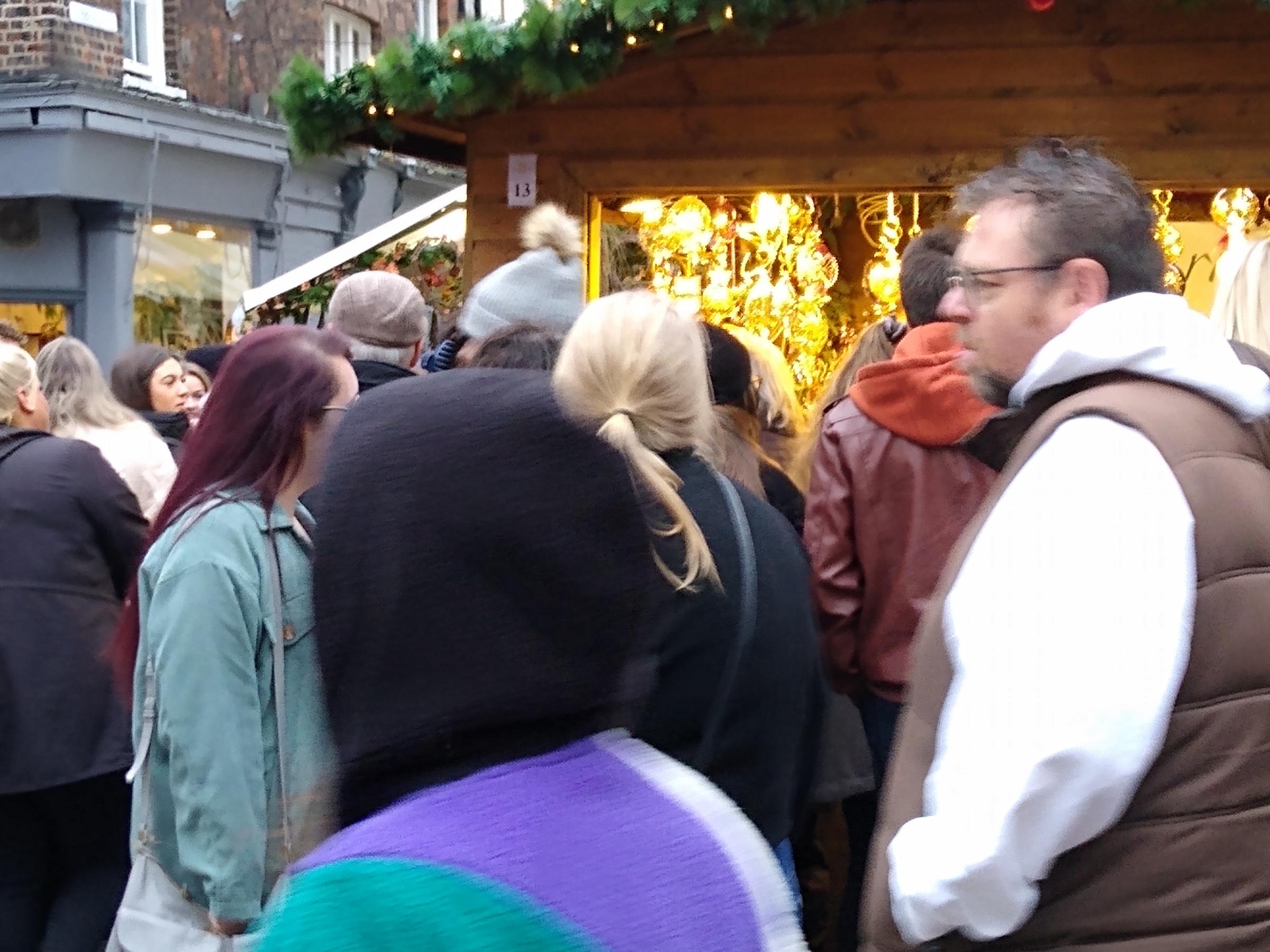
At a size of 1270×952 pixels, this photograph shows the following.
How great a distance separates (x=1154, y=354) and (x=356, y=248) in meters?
8.31

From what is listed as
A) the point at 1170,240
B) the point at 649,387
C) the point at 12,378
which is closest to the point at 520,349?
the point at 649,387

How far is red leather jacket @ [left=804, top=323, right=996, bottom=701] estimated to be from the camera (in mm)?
3494

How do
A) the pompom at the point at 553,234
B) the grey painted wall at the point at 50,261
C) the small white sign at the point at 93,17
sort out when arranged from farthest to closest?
the grey painted wall at the point at 50,261 < the small white sign at the point at 93,17 < the pompom at the point at 553,234

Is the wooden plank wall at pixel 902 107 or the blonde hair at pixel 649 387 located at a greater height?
the wooden plank wall at pixel 902 107

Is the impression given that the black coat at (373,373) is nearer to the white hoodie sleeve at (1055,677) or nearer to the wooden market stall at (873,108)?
the wooden market stall at (873,108)

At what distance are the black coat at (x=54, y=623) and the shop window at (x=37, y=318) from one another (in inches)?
341

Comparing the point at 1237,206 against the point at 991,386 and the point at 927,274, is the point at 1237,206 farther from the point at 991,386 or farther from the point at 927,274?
the point at 991,386

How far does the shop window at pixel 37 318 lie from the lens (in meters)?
11.9

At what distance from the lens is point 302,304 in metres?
8.66

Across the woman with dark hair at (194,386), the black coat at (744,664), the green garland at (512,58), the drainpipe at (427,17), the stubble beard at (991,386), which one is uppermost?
the drainpipe at (427,17)

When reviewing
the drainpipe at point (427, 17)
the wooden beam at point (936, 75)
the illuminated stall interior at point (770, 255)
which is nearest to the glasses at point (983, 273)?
the wooden beam at point (936, 75)

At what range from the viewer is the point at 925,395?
3504 mm

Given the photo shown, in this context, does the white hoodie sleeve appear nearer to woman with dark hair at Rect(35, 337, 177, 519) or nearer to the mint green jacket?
the mint green jacket

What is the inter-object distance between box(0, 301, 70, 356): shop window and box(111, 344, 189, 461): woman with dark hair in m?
6.61
